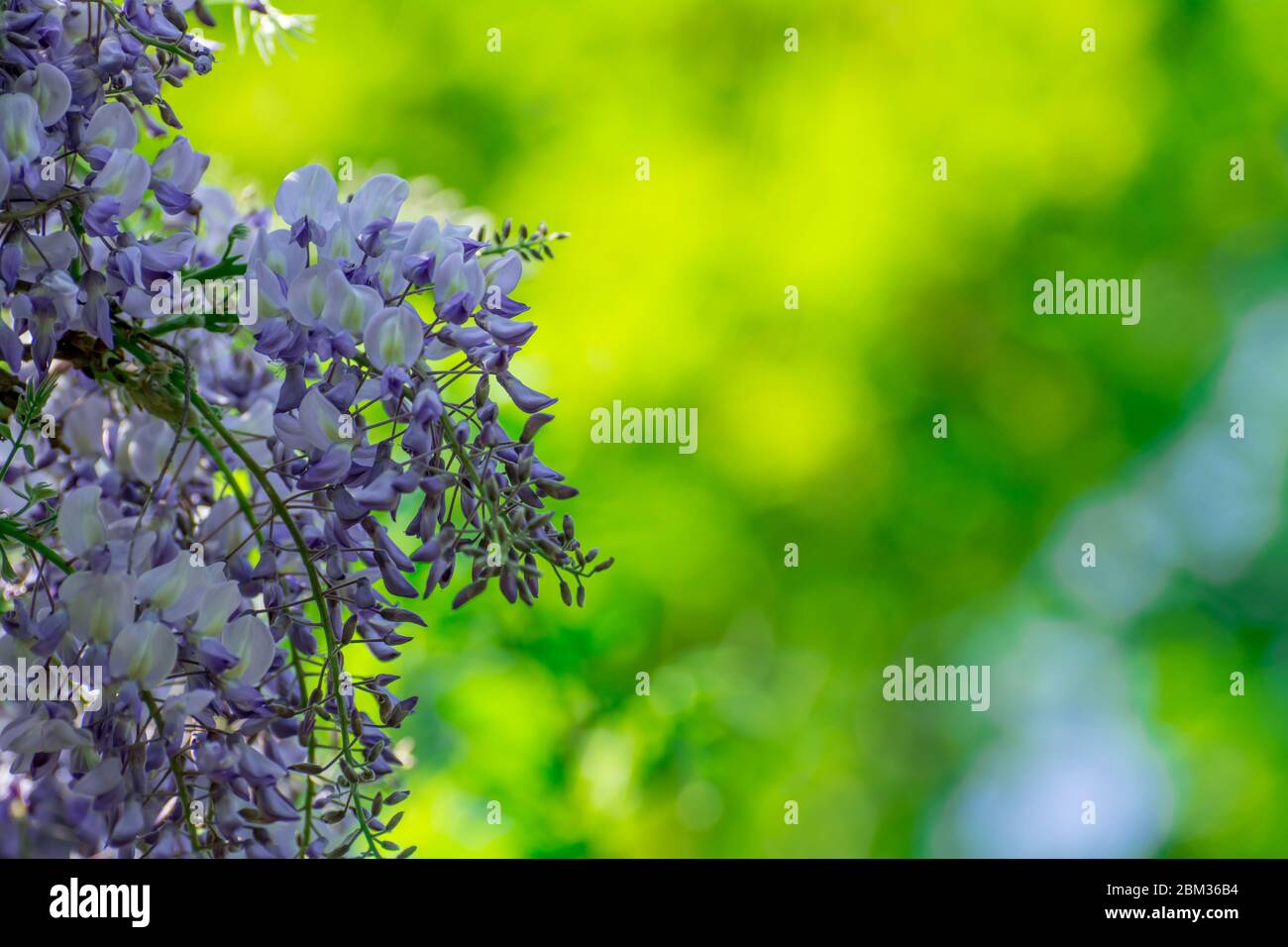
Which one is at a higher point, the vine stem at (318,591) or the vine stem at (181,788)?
the vine stem at (318,591)

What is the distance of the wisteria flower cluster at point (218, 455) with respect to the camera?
11.6 inches

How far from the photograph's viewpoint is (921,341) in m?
1.69

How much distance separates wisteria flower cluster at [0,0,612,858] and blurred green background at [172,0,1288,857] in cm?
112

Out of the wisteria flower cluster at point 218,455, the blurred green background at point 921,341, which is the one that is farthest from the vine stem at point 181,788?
the blurred green background at point 921,341

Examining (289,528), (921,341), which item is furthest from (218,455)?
(921,341)

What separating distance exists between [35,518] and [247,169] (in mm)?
1332

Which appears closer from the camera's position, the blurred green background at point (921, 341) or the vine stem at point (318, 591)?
the vine stem at point (318, 591)

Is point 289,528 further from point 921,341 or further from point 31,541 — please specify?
point 921,341

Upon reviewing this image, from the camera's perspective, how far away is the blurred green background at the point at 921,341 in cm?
156

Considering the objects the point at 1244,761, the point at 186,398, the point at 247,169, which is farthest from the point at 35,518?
the point at 1244,761

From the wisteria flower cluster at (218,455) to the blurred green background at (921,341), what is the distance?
112 cm

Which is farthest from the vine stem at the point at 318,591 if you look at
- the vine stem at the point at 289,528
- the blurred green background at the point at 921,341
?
the blurred green background at the point at 921,341

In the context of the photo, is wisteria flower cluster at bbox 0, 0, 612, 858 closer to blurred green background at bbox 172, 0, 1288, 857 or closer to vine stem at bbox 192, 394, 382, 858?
vine stem at bbox 192, 394, 382, 858

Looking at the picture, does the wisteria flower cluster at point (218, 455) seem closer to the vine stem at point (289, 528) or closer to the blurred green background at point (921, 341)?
the vine stem at point (289, 528)
